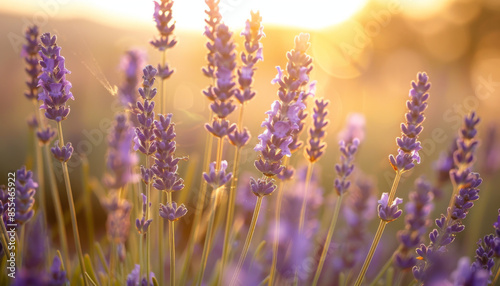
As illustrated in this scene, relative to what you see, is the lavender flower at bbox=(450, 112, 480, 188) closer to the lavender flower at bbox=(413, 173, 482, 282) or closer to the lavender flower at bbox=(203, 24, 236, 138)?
the lavender flower at bbox=(413, 173, 482, 282)

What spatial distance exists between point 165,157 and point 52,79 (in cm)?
57

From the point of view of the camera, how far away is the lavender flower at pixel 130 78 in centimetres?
167

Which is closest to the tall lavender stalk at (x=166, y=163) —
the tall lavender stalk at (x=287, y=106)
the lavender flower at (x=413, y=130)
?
the tall lavender stalk at (x=287, y=106)

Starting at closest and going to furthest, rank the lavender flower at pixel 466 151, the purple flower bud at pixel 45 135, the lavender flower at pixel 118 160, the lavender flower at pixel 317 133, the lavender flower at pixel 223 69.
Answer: the lavender flower at pixel 118 160 → the lavender flower at pixel 223 69 → the lavender flower at pixel 466 151 → the purple flower bud at pixel 45 135 → the lavender flower at pixel 317 133

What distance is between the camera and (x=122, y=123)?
1.13m

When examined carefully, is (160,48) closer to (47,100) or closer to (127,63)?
(127,63)

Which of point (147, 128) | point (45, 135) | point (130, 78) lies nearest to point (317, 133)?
point (147, 128)

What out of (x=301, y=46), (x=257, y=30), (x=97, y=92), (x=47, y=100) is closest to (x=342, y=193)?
(x=301, y=46)

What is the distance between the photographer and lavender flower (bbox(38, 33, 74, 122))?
1.65 m

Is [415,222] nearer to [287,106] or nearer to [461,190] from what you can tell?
[461,190]

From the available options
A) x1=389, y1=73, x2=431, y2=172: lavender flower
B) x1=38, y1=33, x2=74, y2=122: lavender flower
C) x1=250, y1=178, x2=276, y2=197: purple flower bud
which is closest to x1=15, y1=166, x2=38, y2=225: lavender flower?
x1=38, y1=33, x2=74, y2=122: lavender flower

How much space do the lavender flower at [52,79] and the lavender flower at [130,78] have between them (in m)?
0.24

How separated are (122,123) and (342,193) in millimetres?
1123

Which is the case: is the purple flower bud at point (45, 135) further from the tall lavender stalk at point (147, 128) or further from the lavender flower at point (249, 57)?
the lavender flower at point (249, 57)
